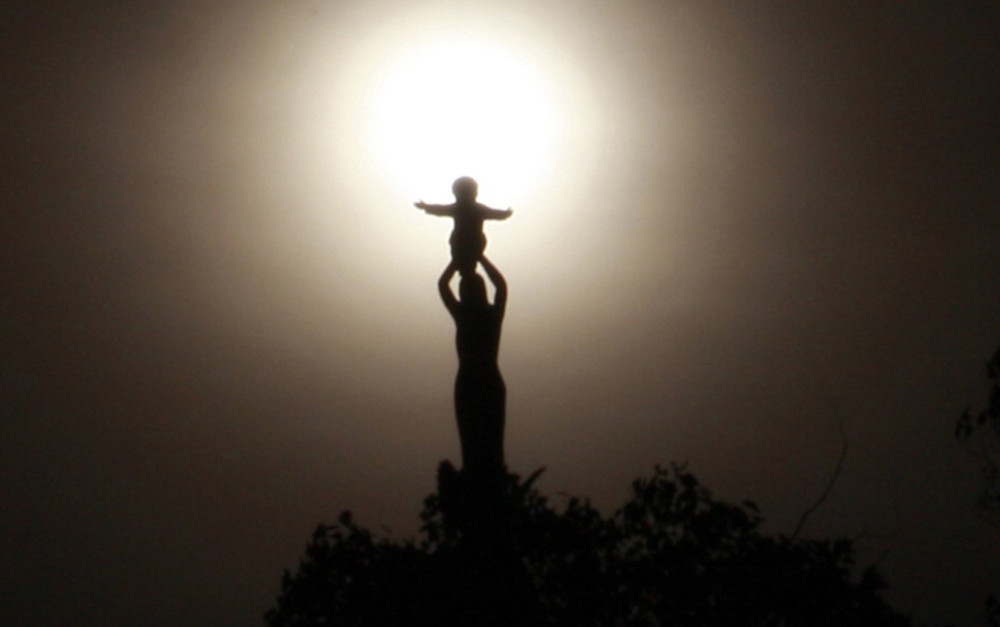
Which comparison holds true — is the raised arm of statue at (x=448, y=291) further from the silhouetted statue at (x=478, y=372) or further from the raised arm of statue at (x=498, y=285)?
the raised arm of statue at (x=498, y=285)

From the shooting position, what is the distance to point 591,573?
31.9 ft

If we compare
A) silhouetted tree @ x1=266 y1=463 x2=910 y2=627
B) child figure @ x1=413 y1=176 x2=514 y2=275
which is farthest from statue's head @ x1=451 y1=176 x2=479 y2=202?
silhouetted tree @ x1=266 y1=463 x2=910 y2=627

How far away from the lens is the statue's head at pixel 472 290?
10.4 metres

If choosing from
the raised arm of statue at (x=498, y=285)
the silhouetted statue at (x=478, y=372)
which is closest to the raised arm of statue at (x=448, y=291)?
the silhouetted statue at (x=478, y=372)

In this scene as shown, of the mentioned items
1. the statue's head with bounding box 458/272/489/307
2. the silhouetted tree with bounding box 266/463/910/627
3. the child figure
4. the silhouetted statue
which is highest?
the child figure

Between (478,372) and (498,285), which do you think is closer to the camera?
(478,372)

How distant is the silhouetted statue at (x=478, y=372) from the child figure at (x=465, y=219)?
82 millimetres

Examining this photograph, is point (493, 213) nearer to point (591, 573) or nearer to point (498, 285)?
point (498, 285)

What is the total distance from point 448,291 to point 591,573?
2.73m

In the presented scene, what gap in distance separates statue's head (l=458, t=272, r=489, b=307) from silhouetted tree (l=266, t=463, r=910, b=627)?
158cm

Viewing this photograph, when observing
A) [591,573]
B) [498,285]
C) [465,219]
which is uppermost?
[465,219]

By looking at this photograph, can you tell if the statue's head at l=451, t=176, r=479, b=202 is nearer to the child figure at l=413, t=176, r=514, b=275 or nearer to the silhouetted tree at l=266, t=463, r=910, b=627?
the child figure at l=413, t=176, r=514, b=275

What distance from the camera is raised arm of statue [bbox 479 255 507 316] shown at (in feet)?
34.1

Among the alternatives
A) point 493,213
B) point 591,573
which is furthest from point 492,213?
point 591,573
